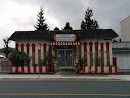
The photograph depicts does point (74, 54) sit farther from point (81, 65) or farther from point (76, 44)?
point (81, 65)

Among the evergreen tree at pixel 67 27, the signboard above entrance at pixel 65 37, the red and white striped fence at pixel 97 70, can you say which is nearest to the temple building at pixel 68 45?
the signboard above entrance at pixel 65 37

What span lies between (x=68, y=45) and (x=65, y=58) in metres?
1.75

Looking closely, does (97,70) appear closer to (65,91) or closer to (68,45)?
(68,45)

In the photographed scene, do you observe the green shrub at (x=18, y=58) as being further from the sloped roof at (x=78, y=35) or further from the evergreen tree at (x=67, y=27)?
the evergreen tree at (x=67, y=27)

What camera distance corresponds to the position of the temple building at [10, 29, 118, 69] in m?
19.3

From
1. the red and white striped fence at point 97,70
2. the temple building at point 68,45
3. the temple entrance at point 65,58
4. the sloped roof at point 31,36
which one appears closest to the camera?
the red and white striped fence at point 97,70

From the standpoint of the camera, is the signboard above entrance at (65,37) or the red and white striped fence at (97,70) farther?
the signboard above entrance at (65,37)

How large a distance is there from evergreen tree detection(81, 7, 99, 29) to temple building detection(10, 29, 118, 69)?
132 ft

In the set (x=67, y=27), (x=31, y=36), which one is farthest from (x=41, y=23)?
(x=31, y=36)

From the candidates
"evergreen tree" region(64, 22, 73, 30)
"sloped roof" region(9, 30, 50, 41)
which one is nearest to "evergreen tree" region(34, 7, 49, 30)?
"evergreen tree" region(64, 22, 73, 30)

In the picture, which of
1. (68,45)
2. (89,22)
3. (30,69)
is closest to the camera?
(30,69)

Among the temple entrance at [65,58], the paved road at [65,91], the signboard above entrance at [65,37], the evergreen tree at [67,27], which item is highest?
the evergreen tree at [67,27]

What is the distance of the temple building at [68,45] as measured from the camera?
63.4ft

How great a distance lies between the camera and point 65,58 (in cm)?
2036
